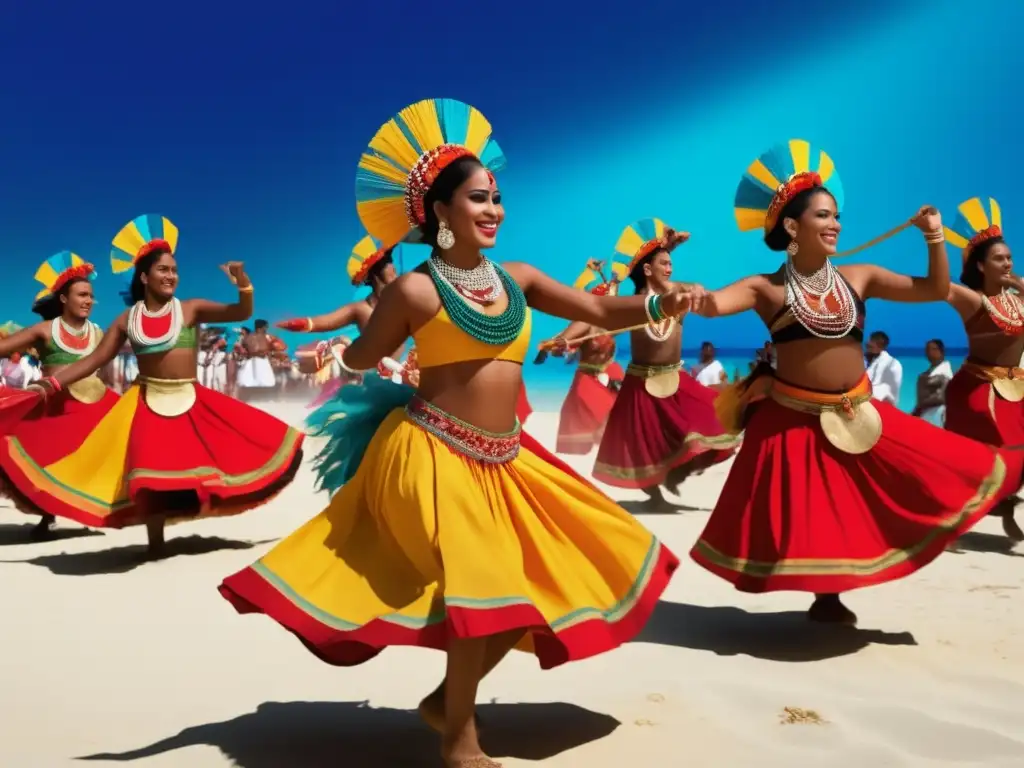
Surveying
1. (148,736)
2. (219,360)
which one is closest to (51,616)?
(148,736)

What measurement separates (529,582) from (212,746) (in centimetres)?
121

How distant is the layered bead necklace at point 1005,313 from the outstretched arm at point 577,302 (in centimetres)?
409

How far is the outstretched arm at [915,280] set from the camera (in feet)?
16.6

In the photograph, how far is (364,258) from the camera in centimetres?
821

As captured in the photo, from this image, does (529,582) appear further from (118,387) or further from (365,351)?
(118,387)

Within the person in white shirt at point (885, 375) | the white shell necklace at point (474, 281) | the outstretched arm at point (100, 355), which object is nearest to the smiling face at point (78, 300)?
the outstretched arm at point (100, 355)

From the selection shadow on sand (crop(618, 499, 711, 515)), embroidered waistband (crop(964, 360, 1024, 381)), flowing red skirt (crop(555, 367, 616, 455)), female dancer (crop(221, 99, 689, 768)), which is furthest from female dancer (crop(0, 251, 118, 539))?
embroidered waistband (crop(964, 360, 1024, 381))

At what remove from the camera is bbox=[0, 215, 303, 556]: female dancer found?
6781mm

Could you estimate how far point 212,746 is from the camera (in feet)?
11.8

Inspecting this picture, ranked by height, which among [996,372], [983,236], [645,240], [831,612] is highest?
[645,240]

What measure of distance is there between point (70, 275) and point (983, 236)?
6.42 meters

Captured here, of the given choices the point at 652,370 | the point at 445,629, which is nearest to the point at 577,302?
the point at 445,629

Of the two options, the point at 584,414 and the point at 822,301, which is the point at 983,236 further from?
the point at 584,414

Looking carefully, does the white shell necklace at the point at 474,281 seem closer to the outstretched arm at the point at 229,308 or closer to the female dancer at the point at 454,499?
the female dancer at the point at 454,499
